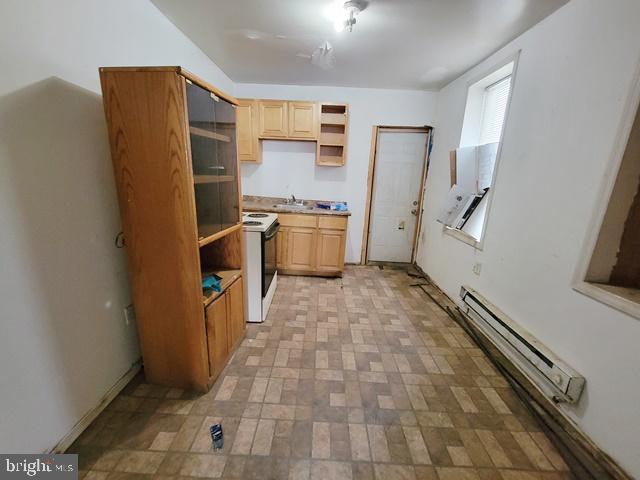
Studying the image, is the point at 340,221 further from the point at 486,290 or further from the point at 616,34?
the point at 616,34

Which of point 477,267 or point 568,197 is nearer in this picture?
point 568,197

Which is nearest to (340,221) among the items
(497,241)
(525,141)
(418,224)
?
(418,224)

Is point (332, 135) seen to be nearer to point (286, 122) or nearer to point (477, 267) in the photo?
point (286, 122)

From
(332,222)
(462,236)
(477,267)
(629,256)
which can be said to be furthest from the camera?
(332,222)

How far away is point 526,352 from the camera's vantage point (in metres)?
1.75

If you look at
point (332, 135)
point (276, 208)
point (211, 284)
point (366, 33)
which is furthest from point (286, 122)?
point (211, 284)

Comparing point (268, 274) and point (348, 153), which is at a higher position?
point (348, 153)

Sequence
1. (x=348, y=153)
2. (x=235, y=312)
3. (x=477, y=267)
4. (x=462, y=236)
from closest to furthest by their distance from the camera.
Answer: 1. (x=235, y=312)
2. (x=477, y=267)
3. (x=462, y=236)
4. (x=348, y=153)

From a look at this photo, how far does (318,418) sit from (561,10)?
9.72 feet

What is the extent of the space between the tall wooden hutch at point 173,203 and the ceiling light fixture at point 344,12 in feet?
3.01

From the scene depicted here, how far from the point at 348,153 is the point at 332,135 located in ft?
1.11

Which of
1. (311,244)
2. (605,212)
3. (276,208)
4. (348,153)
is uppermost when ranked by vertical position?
(348,153)

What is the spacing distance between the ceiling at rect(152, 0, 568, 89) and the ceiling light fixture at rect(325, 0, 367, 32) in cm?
5

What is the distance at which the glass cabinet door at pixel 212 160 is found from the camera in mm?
1421
